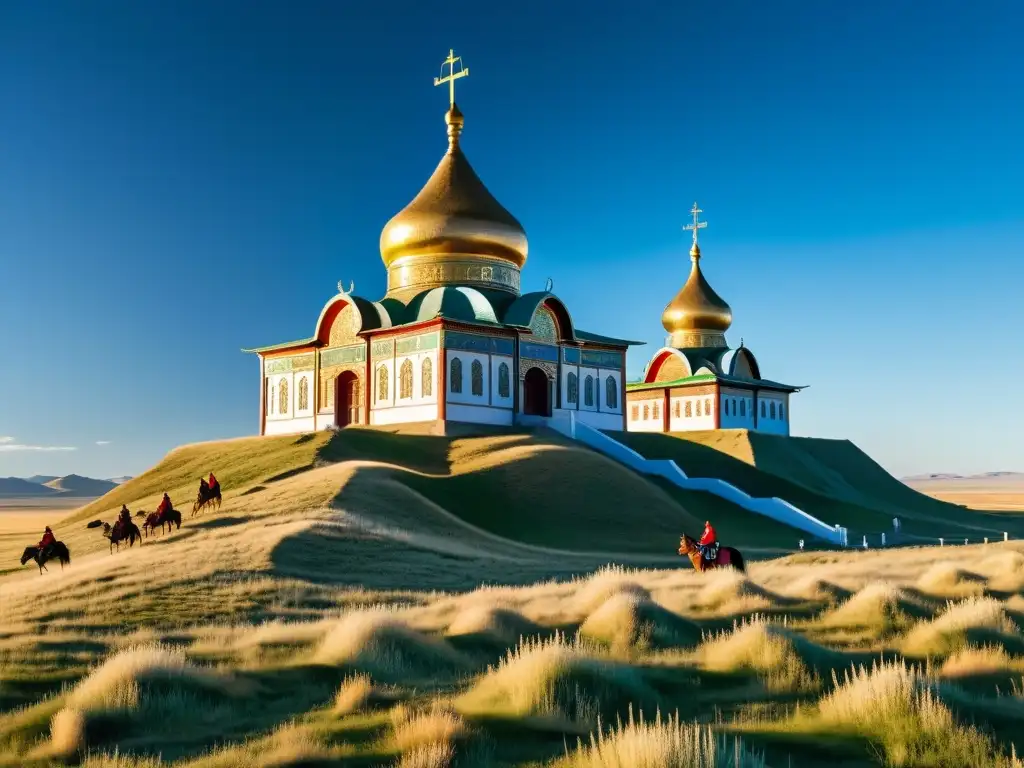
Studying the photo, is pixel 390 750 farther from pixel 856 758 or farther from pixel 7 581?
pixel 7 581

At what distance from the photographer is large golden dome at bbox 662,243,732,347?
66188 mm

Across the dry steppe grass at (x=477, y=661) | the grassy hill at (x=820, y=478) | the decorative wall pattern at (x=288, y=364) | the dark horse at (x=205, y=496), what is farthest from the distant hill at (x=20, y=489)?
the dry steppe grass at (x=477, y=661)

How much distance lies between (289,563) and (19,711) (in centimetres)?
1132

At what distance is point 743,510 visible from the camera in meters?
41.3

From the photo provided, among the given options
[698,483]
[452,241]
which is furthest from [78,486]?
[698,483]

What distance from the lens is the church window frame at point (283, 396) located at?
5097 centimetres

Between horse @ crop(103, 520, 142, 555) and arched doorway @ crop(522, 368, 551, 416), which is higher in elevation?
arched doorway @ crop(522, 368, 551, 416)

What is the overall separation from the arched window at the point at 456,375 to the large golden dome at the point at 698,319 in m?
25.7

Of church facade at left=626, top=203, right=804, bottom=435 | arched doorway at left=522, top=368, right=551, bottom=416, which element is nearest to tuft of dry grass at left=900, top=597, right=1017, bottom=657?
arched doorway at left=522, top=368, right=551, bottom=416

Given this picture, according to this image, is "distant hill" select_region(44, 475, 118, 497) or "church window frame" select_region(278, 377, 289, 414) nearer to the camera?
"church window frame" select_region(278, 377, 289, 414)

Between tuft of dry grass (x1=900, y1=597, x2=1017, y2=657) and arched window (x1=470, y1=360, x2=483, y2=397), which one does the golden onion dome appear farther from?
tuft of dry grass (x1=900, y1=597, x2=1017, y2=657)

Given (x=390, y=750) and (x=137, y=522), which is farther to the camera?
(x=137, y=522)

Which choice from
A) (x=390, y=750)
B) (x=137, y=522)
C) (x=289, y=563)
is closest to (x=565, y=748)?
Result: (x=390, y=750)

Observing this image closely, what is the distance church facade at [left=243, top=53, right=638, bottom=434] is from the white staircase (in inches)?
58.2
